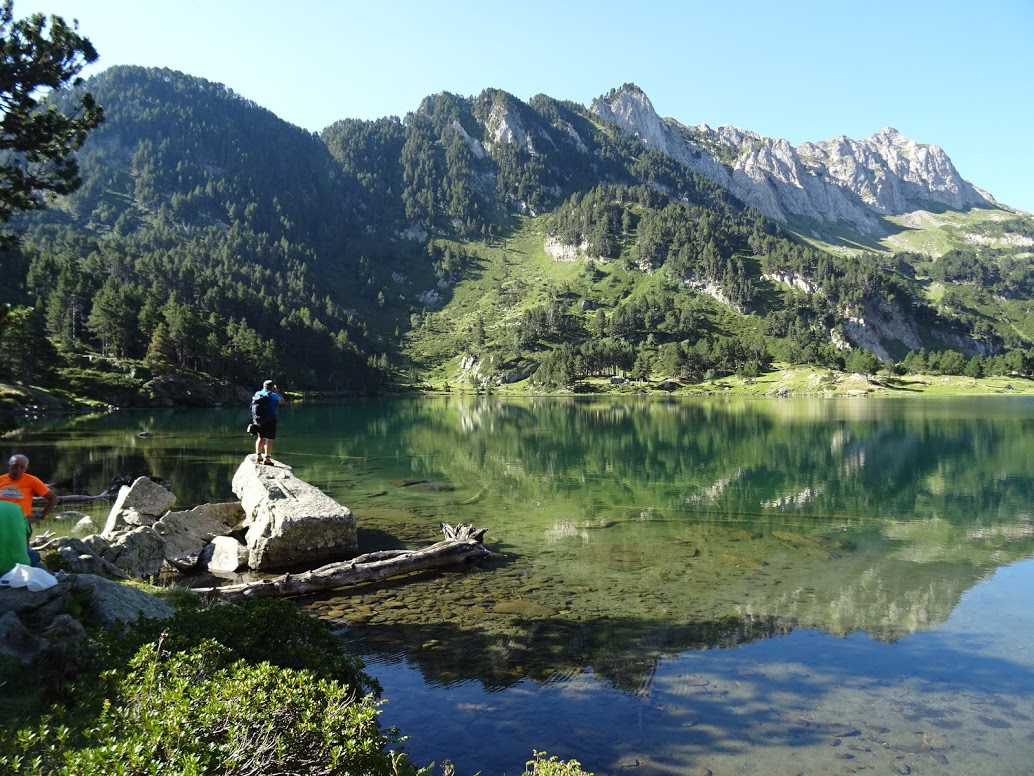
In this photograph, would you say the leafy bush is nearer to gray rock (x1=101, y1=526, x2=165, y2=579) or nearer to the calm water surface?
the calm water surface

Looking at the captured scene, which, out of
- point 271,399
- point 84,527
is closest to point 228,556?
point 271,399

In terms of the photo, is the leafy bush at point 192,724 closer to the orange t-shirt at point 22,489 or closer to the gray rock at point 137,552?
the orange t-shirt at point 22,489

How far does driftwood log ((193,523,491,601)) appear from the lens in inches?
735

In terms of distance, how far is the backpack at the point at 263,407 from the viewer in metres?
28.0

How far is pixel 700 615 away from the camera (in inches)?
728

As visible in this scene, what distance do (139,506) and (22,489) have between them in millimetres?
12411

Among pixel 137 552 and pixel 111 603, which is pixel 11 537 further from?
pixel 137 552

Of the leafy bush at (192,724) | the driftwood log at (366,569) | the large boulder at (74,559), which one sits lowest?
the driftwood log at (366,569)

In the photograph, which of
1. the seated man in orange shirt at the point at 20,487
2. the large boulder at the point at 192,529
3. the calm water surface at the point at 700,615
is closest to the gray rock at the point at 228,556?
the large boulder at the point at 192,529

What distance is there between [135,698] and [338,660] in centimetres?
406

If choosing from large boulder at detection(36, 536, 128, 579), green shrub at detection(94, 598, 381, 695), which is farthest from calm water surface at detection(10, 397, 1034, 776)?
large boulder at detection(36, 536, 128, 579)

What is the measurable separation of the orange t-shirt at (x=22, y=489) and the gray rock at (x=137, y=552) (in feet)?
21.1

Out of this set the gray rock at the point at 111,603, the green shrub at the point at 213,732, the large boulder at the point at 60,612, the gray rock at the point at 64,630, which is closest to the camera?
the green shrub at the point at 213,732

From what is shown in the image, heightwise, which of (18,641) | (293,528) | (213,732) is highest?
(213,732)
